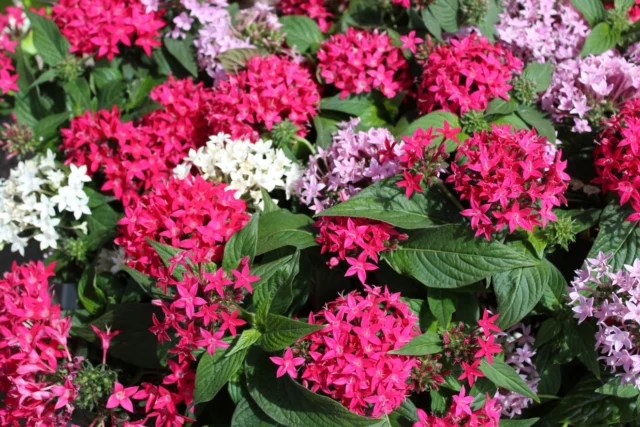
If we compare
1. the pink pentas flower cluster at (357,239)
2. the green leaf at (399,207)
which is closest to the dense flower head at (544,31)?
the green leaf at (399,207)

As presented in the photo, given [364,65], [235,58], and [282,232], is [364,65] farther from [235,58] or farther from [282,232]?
[282,232]

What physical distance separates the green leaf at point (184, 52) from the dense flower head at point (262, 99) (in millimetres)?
312

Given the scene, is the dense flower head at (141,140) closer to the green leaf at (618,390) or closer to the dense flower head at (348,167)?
the dense flower head at (348,167)

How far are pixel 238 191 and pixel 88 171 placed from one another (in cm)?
61

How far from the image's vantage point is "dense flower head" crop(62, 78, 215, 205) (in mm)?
2021

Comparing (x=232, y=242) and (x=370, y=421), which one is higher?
(x=232, y=242)

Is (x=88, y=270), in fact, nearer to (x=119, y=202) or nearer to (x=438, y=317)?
(x=119, y=202)

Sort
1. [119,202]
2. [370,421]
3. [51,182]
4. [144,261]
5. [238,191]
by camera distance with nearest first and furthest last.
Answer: [370,421], [144,261], [238,191], [51,182], [119,202]

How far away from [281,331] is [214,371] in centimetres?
18

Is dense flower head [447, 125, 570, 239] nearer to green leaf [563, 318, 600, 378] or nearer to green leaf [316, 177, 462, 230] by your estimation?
green leaf [316, 177, 462, 230]

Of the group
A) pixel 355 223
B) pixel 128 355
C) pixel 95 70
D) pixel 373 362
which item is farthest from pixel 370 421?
pixel 95 70

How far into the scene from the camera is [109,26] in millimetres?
2234

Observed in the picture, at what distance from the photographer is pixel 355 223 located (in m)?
1.54

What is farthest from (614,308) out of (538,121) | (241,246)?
(241,246)
